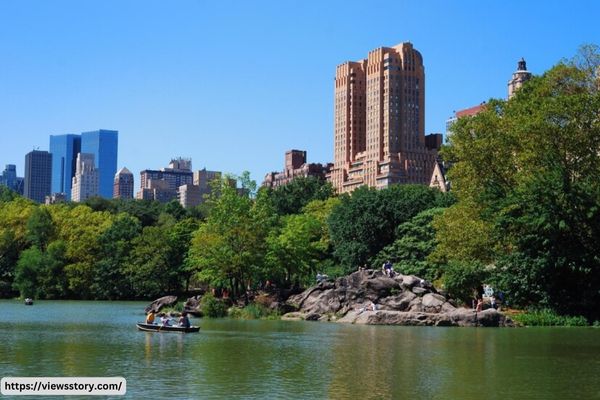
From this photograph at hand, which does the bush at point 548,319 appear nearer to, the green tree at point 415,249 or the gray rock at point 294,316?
the green tree at point 415,249

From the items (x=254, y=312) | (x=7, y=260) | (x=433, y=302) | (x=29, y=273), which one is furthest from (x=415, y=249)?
(x=7, y=260)

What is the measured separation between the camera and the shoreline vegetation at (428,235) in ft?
161

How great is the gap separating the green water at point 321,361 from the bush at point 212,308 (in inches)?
535

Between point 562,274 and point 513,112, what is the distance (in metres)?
10.7

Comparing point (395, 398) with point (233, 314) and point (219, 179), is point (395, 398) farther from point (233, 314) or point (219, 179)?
point (219, 179)

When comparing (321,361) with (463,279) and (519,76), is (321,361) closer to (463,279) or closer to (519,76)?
(463,279)

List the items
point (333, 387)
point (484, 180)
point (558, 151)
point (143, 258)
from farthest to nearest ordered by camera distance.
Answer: point (143, 258) < point (484, 180) < point (558, 151) < point (333, 387)

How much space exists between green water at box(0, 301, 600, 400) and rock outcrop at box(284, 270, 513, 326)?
3.26 metres

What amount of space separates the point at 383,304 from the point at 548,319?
37.1ft

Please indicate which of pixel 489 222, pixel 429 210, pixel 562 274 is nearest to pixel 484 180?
pixel 489 222

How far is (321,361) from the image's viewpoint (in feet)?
98.8

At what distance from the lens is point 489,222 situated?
5231 centimetres

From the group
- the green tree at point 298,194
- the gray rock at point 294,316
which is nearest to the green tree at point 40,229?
the green tree at point 298,194

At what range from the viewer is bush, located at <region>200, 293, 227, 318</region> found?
198 feet
